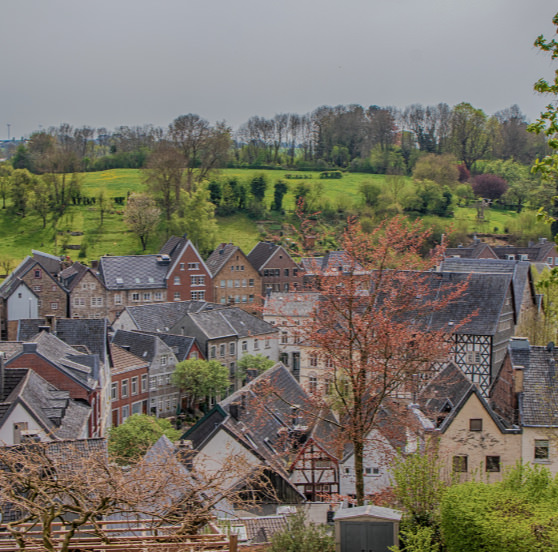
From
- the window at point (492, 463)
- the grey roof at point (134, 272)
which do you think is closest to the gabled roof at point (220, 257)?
the grey roof at point (134, 272)

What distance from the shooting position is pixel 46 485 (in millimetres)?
12961

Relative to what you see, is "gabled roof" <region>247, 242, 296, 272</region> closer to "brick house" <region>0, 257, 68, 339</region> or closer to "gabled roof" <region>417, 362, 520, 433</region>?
"brick house" <region>0, 257, 68, 339</region>

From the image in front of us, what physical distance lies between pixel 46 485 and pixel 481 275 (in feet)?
127

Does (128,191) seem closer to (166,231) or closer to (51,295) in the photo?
(166,231)

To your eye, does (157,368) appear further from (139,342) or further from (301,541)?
(301,541)

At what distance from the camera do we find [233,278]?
238ft

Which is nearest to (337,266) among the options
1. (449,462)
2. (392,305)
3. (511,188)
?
(392,305)

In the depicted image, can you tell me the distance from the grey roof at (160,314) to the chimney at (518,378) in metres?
32.3

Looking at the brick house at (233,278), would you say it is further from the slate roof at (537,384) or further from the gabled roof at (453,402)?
the slate roof at (537,384)

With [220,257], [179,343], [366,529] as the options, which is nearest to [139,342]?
[179,343]

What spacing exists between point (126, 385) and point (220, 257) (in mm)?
29588

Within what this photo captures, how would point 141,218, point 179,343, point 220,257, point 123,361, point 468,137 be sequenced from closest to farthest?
point 123,361 → point 179,343 → point 220,257 → point 141,218 → point 468,137

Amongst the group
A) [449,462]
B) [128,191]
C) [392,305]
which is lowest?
[449,462]

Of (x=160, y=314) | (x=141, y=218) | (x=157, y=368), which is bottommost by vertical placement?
(x=157, y=368)
